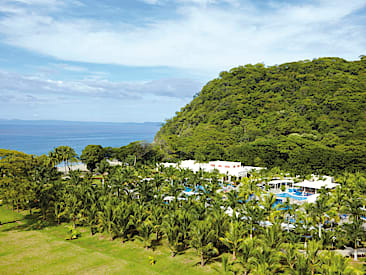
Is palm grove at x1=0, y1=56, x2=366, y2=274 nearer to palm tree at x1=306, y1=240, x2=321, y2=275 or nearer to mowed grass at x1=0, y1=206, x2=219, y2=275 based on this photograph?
palm tree at x1=306, y1=240, x2=321, y2=275

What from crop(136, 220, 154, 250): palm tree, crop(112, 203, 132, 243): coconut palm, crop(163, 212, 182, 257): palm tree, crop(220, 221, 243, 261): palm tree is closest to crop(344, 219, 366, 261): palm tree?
crop(220, 221, 243, 261): palm tree

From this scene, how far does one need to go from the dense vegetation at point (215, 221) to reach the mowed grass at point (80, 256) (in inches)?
29.8

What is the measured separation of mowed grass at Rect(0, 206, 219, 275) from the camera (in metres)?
16.4

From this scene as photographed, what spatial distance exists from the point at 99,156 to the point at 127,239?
26342 mm

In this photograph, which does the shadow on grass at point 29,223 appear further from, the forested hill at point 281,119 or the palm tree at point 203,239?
the forested hill at point 281,119

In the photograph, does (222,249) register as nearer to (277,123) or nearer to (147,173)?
(147,173)

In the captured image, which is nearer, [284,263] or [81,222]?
[284,263]

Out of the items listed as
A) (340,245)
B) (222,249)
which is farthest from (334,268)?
(222,249)

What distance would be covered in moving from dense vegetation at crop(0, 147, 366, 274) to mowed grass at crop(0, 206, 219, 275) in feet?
2.48

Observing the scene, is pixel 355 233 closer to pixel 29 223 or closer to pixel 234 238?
pixel 234 238

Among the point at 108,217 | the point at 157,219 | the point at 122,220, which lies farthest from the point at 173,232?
the point at 108,217

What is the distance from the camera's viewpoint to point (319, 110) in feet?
227

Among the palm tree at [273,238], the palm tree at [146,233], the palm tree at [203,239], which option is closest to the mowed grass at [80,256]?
the palm tree at [146,233]

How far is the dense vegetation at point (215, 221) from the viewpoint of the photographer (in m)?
15.4
